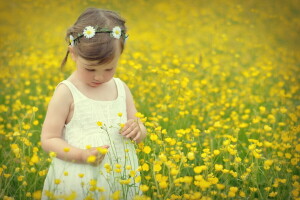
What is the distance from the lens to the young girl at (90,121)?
6.23 ft

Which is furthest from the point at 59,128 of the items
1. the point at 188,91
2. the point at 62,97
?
the point at 188,91

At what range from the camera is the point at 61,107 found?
77.1 inches

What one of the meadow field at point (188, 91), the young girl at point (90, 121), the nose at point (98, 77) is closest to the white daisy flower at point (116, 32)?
the young girl at point (90, 121)

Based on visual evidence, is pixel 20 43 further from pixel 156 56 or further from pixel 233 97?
pixel 233 97

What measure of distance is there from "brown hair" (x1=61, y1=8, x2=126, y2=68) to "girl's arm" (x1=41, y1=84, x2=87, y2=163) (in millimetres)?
224

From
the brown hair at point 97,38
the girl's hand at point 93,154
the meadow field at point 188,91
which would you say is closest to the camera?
the girl's hand at point 93,154

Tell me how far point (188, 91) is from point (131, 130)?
146 centimetres

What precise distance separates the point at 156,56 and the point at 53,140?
351 cm

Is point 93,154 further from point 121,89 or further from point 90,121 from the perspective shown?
point 121,89

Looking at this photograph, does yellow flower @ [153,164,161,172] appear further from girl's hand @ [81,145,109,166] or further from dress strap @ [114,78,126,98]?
dress strap @ [114,78,126,98]

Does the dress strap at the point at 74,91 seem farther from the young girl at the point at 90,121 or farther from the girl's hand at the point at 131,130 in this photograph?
the girl's hand at the point at 131,130

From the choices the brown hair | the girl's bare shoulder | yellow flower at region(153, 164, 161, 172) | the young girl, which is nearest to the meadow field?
yellow flower at region(153, 164, 161, 172)

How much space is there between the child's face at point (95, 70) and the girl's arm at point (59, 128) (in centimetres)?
12

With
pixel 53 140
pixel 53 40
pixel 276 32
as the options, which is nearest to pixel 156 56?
pixel 53 40
